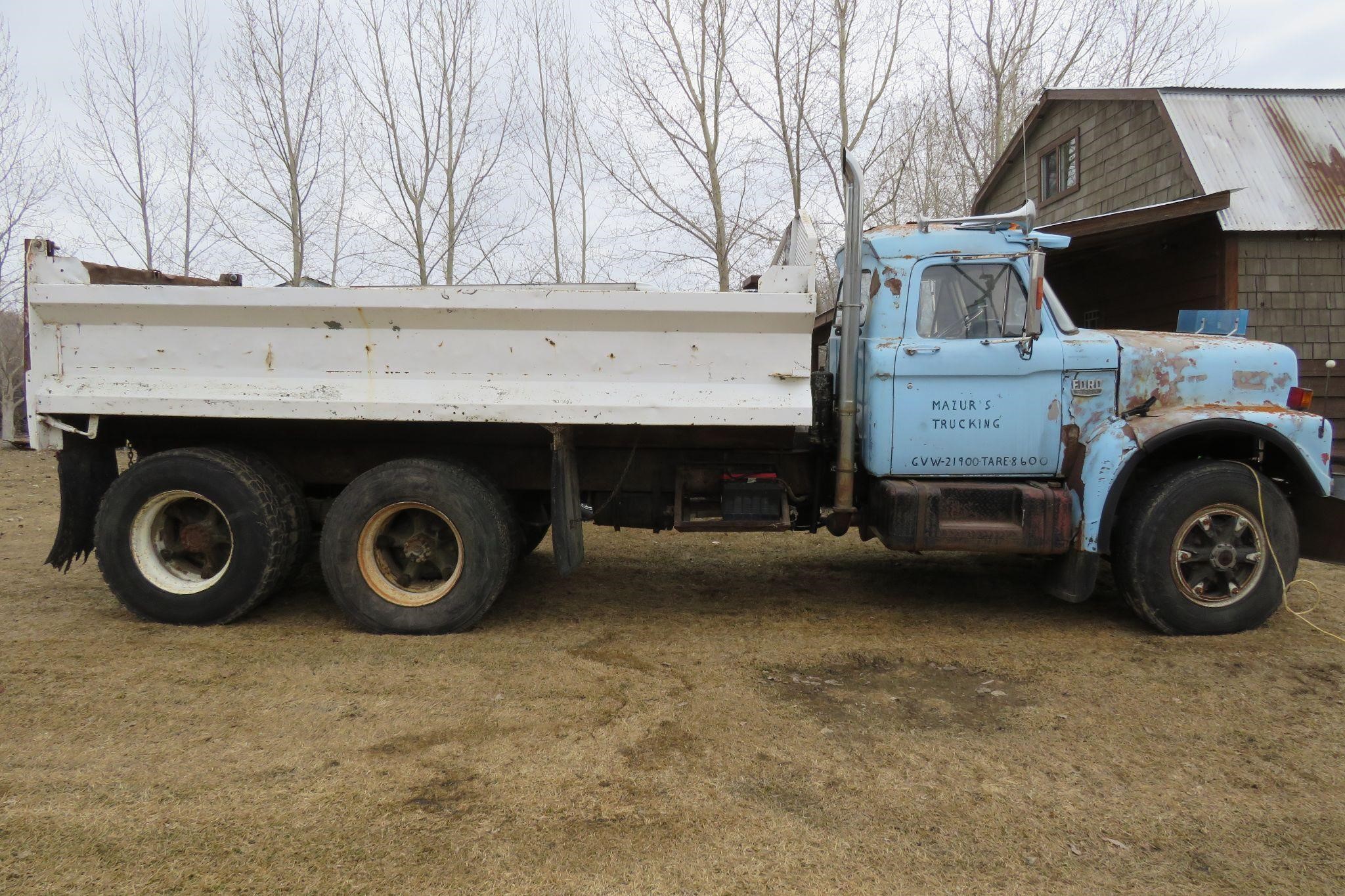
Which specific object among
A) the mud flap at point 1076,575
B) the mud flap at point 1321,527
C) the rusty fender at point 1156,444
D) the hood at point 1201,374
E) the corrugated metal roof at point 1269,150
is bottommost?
the mud flap at point 1076,575

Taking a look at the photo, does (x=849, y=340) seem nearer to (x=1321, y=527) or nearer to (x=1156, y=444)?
(x=1156, y=444)

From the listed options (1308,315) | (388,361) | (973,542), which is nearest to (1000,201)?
(1308,315)

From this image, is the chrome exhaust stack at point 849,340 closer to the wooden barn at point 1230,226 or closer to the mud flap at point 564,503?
the mud flap at point 564,503

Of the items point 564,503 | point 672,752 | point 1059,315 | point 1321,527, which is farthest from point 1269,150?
point 672,752

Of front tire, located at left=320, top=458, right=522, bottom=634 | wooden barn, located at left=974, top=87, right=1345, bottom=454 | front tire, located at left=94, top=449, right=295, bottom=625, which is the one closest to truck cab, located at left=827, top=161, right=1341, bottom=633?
front tire, located at left=320, top=458, right=522, bottom=634

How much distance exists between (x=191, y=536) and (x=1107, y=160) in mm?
13001

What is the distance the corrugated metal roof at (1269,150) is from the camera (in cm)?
960

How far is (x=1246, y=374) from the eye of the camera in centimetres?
454

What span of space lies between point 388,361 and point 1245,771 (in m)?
4.31

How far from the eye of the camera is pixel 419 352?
436 cm

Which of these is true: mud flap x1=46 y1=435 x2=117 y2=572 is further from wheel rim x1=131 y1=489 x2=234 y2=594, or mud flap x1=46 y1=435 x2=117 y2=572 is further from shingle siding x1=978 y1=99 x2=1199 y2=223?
shingle siding x1=978 y1=99 x2=1199 y2=223

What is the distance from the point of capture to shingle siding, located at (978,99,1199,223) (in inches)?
422

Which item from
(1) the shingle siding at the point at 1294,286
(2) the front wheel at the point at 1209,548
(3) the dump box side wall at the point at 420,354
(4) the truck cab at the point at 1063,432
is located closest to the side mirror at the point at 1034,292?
(4) the truck cab at the point at 1063,432

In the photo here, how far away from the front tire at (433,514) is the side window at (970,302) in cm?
270
